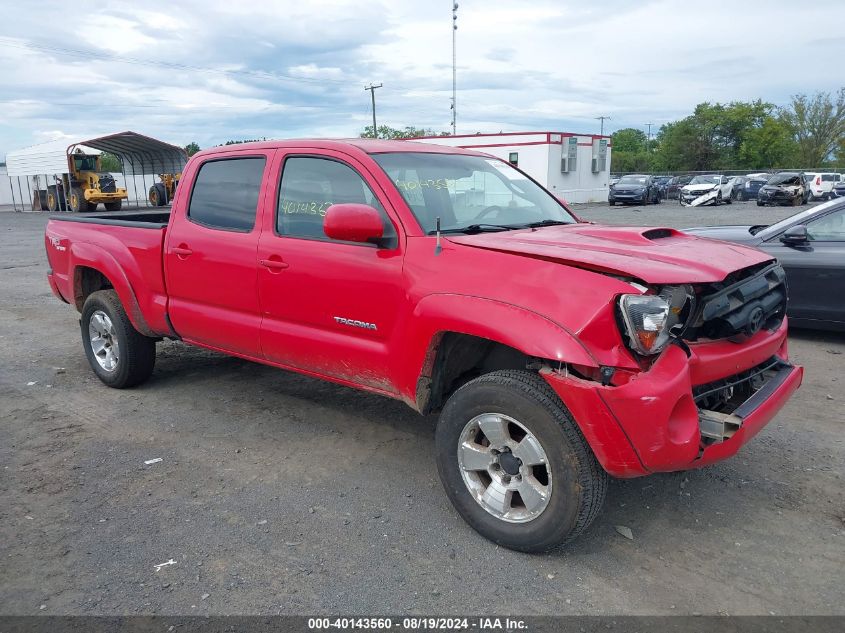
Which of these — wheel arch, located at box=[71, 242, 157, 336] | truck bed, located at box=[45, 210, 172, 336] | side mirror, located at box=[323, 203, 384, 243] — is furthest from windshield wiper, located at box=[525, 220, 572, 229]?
wheel arch, located at box=[71, 242, 157, 336]

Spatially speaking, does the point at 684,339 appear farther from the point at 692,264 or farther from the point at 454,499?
the point at 454,499

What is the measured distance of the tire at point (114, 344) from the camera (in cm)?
530

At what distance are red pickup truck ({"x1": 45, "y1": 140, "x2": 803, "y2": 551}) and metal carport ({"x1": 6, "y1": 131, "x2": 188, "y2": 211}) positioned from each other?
98.0 ft

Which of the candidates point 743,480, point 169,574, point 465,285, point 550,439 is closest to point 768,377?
point 743,480

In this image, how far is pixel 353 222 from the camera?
11.2 ft

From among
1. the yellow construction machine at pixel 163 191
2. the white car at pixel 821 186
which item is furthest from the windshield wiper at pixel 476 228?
the white car at pixel 821 186

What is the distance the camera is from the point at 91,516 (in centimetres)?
353

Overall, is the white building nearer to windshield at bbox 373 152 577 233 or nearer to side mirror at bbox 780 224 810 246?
side mirror at bbox 780 224 810 246

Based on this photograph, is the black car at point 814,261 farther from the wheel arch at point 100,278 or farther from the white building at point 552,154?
the white building at point 552,154

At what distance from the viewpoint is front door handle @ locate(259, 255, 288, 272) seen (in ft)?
13.3

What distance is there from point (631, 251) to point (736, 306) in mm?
571

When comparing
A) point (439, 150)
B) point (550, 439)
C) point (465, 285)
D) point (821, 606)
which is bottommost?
point (821, 606)

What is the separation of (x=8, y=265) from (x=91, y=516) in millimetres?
12167

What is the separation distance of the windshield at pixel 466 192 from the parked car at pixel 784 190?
3207cm
